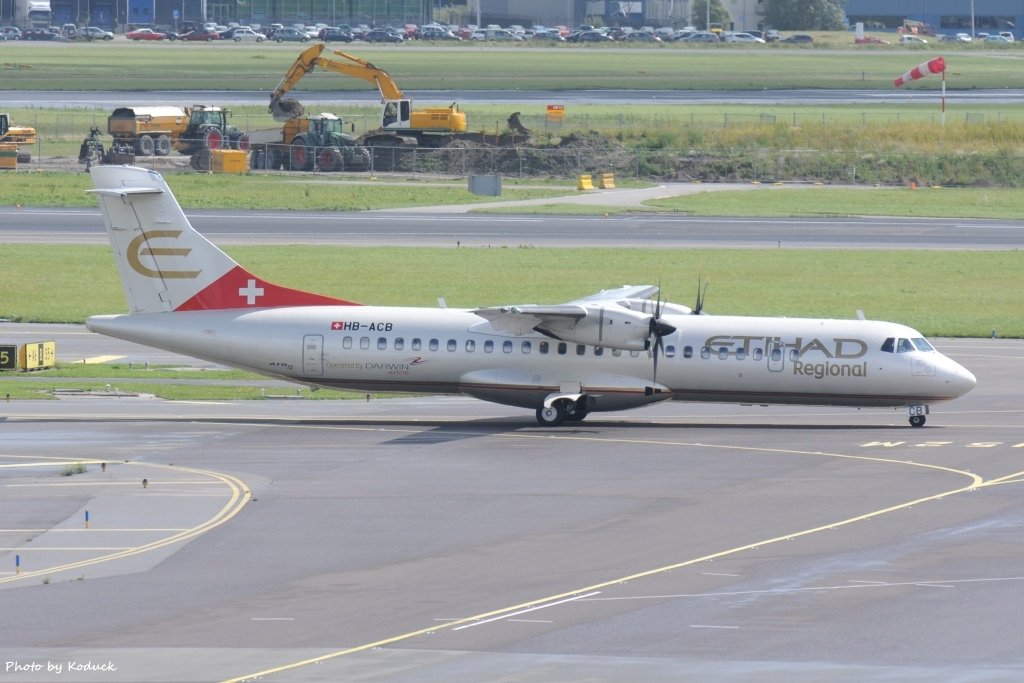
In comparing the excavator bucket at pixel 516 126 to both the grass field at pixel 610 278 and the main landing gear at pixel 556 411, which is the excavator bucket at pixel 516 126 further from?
the main landing gear at pixel 556 411

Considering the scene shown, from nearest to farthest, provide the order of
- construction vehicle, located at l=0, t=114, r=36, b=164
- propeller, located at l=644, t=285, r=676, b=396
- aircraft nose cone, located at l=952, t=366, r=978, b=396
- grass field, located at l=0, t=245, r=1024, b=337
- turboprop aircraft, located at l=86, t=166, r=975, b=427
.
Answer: propeller, located at l=644, t=285, r=676, b=396 → aircraft nose cone, located at l=952, t=366, r=978, b=396 → turboprop aircraft, located at l=86, t=166, r=975, b=427 → grass field, located at l=0, t=245, r=1024, b=337 → construction vehicle, located at l=0, t=114, r=36, b=164

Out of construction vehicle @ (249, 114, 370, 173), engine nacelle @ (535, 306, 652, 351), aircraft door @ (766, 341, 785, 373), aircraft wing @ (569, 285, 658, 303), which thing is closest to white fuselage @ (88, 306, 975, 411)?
aircraft door @ (766, 341, 785, 373)

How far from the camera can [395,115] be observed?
101m

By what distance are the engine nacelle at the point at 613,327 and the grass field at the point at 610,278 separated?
18975 millimetres

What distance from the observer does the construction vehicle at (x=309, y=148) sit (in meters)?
100

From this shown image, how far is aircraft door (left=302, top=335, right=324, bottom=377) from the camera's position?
1486 inches

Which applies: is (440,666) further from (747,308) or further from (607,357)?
(747,308)

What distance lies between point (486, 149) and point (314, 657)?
8525 cm

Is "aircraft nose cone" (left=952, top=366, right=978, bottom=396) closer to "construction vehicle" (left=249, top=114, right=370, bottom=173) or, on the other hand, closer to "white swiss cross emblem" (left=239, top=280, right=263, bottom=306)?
"white swiss cross emblem" (left=239, top=280, right=263, bottom=306)

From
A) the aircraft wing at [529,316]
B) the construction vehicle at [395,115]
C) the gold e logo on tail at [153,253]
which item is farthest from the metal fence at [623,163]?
the aircraft wing at [529,316]

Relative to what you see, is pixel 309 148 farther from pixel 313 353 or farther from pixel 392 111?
pixel 313 353

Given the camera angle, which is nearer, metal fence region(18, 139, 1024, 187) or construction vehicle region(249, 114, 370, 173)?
construction vehicle region(249, 114, 370, 173)


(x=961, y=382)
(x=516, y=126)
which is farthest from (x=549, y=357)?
(x=516, y=126)

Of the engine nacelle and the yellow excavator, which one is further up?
the yellow excavator
